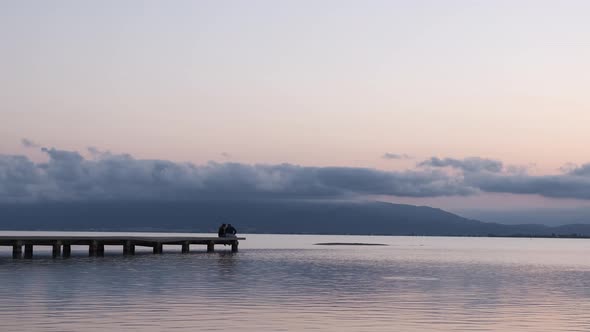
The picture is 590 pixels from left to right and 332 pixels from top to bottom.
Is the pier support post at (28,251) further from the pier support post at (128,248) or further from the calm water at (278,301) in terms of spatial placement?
the calm water at (278,301)

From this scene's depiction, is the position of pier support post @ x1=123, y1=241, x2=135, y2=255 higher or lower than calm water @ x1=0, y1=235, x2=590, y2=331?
higher

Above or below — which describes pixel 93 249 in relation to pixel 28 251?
above

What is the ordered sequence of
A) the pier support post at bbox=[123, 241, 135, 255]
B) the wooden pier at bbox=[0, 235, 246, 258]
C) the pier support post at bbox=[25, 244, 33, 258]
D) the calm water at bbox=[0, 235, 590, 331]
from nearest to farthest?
the calm water at bbox=[0, 235, 590, 331] → the wooden pier at bbox=[0, 235, 246, 258] → the pier support post at bbox=[25, 244, 33, 258] → the pier support post at bbox=[123, 241, 135, 255]

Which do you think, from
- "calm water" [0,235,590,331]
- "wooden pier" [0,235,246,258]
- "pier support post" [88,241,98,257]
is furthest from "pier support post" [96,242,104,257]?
"calm water" [0,235,590,331]

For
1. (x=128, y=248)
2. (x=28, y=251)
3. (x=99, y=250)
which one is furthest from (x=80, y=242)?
(x=128, y=248)

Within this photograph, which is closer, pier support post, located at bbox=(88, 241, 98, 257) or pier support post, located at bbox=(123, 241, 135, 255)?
pier support post, located at bbox=(88, 241, 98, 257)

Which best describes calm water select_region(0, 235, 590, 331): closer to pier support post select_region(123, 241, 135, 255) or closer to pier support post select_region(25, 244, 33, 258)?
pier support post select_region(25, 244, 33, 258)

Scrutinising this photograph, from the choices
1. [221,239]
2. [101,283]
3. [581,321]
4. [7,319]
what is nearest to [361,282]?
[101,283]

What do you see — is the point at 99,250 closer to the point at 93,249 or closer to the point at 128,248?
the point at 93,249

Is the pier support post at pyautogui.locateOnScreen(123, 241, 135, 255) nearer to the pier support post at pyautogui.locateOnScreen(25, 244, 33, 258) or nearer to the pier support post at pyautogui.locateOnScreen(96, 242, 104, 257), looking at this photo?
the pier support post at pyautogui.locateOnScreen(96, 242, 104, 257)

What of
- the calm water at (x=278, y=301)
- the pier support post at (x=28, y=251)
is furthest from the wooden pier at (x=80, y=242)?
the calm water at (x=278, y=301)

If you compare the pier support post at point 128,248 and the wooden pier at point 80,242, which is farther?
the pier support post at point 128,248

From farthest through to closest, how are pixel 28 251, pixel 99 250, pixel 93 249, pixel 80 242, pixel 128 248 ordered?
pixel 128 248 < pixel 99 250 < pixel 93 249 < pixel 80 242 < pixel 28 251

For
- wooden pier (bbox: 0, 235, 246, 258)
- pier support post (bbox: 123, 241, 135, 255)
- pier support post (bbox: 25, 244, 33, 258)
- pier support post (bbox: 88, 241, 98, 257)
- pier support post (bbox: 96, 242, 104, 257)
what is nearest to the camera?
wooden pier (bbox: 0, 235, 246, 258)
